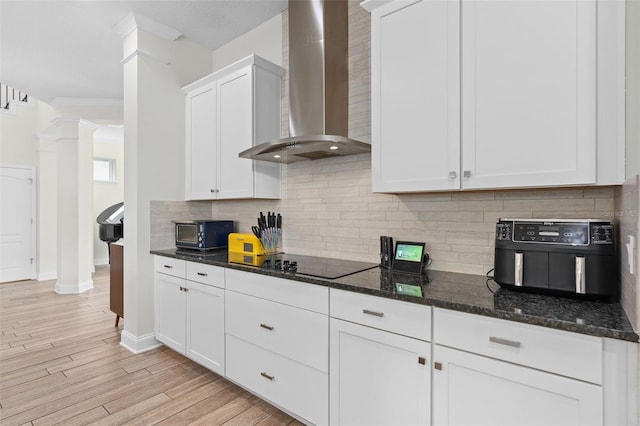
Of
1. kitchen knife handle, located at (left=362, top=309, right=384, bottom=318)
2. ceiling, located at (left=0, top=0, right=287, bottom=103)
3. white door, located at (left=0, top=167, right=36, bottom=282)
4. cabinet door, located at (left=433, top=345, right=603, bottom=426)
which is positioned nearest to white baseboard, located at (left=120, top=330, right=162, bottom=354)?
kitchen knife handle, located at (left=362, top=309, right=384, bottom=318)

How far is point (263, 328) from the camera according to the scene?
201 centimetres

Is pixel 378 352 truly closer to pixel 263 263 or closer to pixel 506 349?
pixel 506 349

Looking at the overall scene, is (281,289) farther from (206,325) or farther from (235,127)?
(235,127)

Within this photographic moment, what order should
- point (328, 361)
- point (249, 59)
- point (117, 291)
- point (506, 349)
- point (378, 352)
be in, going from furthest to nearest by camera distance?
1. point (117, 291)
2. point (249, 59)
3. point (328, 361)
4. point (378, 352)
5. point (506, 349)

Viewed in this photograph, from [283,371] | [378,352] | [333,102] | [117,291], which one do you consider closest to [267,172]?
[333,102]

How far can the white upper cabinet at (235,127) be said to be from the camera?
265 centimetres

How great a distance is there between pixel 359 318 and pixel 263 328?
0.71m

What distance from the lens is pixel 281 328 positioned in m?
1.91

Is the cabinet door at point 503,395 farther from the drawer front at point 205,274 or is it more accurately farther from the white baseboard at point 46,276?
the white baseboard at point 46,276

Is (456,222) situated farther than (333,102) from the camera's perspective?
No

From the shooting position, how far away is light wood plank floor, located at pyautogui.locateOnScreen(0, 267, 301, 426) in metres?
1.99

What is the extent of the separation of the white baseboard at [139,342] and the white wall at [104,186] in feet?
16.8

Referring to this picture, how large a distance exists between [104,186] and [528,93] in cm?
829

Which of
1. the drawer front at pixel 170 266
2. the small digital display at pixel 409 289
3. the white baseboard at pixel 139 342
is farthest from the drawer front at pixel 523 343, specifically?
the white baseboard at pixel 139 342
